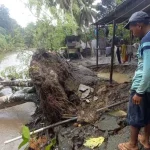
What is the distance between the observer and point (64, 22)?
1438 cm

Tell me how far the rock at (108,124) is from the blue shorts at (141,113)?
132 cm

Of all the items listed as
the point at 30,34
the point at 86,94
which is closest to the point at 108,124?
the point at 86,94

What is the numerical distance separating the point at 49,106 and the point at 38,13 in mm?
9182

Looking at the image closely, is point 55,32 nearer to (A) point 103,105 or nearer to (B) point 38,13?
(B) point 38,13

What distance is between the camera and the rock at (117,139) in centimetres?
312

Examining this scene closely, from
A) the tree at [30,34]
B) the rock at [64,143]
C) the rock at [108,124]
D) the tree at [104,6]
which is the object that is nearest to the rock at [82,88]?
the rock at [108,124]

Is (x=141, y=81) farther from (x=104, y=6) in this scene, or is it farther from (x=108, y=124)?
(x=104, y=6)

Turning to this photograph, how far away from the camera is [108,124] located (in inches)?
152

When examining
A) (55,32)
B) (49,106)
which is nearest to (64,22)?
(55,32)

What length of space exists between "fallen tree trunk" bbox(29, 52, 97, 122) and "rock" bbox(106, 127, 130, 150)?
1.52m

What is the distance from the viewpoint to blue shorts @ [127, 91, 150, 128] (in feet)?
7.68

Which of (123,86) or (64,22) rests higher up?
(64,22)

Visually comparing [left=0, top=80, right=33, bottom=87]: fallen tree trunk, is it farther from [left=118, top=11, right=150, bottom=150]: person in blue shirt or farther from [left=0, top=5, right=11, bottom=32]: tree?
[left=0, top=5, right=11, bottom=32]: tree

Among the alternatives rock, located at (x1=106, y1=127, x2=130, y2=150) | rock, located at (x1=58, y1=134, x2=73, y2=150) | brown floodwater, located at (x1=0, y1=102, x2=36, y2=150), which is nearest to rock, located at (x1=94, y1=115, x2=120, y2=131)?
rock, located at (x1=106, y1=127, x2=130, y2=150)
